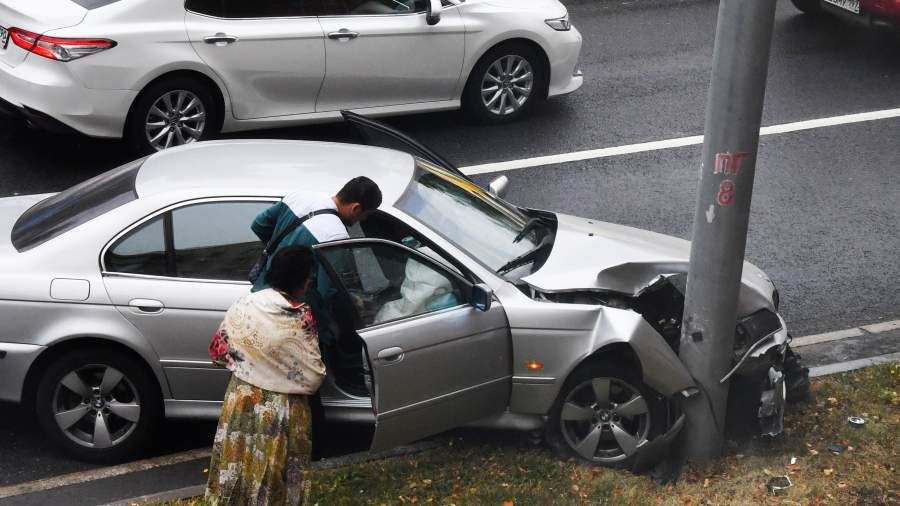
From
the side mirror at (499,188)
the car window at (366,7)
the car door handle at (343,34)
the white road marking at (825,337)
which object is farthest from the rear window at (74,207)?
the white road marking at (825,337)

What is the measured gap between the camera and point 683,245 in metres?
7.54

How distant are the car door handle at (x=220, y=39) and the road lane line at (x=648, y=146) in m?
2.19

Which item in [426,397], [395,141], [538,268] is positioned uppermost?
[395,141]

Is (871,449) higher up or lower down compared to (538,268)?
lower down

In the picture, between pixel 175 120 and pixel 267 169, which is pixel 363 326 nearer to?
pixel 267 169

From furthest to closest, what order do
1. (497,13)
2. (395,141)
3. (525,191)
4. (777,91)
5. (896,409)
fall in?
1. (777,91)
2. (497,13)
3. (525,191)
4. (395,141)
5. (896,409)

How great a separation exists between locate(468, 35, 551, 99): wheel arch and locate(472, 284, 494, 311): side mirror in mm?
5306

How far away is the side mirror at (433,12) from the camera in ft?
35.0

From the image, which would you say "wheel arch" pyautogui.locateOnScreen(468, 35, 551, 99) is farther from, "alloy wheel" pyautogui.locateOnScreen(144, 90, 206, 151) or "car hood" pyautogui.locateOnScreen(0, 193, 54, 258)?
"car hood" pyautogui.locateOnScreen(0, 193, 54, 258)

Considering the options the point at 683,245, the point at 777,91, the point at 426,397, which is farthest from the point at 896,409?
the point at 777,91

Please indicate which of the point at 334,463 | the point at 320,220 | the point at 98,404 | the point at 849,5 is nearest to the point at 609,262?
the point at 320,220

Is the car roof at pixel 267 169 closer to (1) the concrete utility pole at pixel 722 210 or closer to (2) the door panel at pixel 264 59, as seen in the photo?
(1) the concrete utility pole at pixel 722 210

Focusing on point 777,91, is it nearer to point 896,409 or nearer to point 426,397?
point 896,409

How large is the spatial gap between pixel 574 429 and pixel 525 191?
3.89 meters
